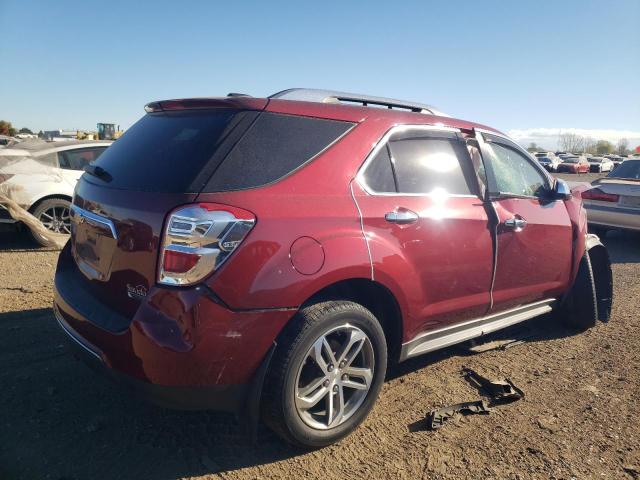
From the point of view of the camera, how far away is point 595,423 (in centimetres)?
299

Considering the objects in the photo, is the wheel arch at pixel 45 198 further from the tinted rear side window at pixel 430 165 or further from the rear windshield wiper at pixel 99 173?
the tinted rear side window at pixel 430 165

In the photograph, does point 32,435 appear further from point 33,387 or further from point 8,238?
point 8,238

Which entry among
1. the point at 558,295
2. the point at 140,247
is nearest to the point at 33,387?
the point at 140,247

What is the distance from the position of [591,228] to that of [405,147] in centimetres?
760

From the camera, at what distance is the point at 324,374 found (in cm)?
254

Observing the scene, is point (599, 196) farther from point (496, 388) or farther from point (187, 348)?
point (187, 348)

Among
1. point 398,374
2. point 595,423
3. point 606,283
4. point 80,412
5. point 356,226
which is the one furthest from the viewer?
point 606,283

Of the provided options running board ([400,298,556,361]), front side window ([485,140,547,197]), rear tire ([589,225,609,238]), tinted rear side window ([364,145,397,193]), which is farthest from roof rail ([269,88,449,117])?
rear tire ([589,225,609,238])

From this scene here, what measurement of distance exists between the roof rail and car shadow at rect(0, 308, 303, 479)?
1.79m

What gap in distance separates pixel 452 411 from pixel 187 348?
5.77 feet

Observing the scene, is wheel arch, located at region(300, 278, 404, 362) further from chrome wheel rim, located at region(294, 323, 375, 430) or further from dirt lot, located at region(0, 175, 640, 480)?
dirt lot, located at region(0, 175, 640, 480)

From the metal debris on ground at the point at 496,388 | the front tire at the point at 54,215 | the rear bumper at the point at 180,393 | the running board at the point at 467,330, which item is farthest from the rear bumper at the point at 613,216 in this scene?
the front tire at the point at 54,215

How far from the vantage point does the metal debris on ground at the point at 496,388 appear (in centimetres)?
321


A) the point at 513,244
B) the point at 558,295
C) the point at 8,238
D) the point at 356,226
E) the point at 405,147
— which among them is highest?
the point at 405,147
